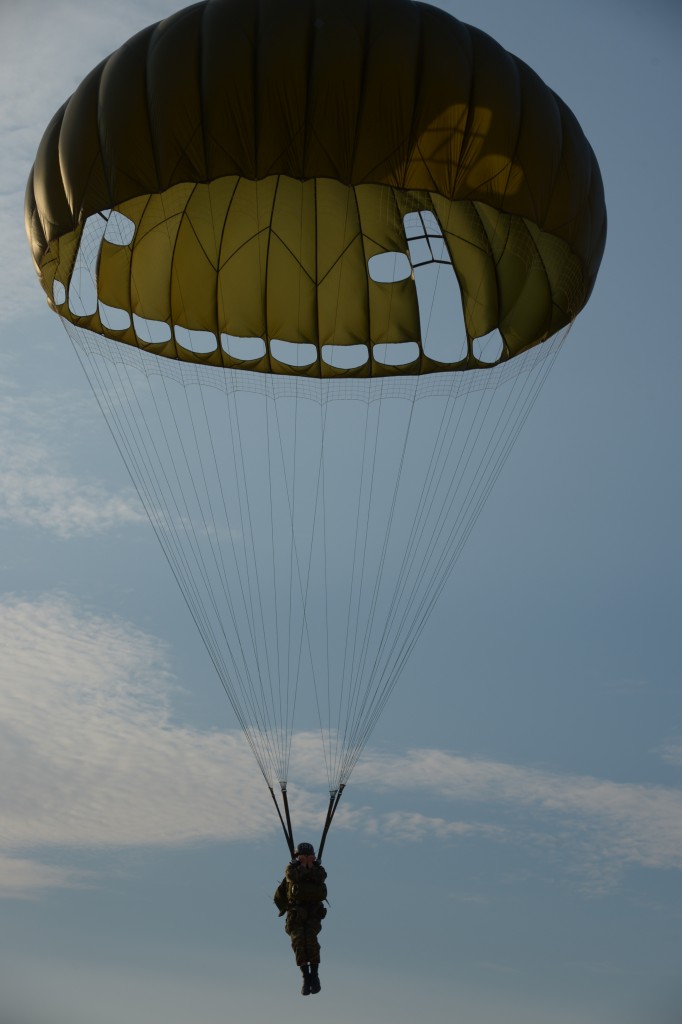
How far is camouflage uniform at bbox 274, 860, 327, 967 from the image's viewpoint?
57.6ft

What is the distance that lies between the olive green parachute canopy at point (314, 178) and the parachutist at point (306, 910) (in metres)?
6.66

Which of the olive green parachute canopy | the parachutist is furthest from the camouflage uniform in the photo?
the olive green parachute canopy

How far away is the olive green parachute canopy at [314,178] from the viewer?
16859 millimetres

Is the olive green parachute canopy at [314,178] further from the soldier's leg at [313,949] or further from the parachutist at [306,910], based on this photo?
the soldier's leg at [313,949]

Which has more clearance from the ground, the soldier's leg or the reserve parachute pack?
the reserve parachute pack

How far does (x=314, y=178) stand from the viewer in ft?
59.7

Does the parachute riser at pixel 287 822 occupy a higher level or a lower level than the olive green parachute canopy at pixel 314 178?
lower

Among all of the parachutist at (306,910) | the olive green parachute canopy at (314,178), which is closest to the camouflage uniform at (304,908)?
the parachutist at (306,910)

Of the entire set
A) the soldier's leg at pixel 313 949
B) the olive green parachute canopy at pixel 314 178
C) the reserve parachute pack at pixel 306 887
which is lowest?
the soldier's leg at pixel 313 949

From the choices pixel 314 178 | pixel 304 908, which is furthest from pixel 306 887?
→ pixel 314 178

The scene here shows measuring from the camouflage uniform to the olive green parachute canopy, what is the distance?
264 inches

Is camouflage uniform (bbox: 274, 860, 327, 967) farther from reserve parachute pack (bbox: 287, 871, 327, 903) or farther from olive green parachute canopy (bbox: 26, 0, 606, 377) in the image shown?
olive green parachute canopy (bbox: 26, 0, 606, 377)

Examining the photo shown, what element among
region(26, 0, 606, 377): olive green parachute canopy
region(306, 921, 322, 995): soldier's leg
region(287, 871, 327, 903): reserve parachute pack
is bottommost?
region(306, 921, 322, 995): soldier's leg

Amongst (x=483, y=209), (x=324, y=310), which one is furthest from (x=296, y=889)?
(x=483, y=209)
